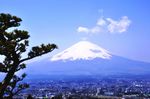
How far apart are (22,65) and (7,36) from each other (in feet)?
4.78

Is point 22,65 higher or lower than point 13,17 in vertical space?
lower

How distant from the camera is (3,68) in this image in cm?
1284

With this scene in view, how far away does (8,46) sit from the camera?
11859 millimetres

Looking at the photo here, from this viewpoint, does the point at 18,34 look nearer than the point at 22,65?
Yes

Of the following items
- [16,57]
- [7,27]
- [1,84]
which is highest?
[7,27]

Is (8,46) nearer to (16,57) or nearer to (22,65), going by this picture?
(16,57)

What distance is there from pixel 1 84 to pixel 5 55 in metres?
0.88

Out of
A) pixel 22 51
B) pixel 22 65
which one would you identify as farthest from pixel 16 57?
pixel 22 65

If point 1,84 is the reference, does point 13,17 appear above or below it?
above

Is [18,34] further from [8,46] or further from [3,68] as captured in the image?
[3,68]

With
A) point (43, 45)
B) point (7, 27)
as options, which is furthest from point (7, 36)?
point (43, 45)

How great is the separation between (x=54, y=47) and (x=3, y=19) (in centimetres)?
170

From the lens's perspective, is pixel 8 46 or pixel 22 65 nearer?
pixel 8 46

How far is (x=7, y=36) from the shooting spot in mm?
12203
